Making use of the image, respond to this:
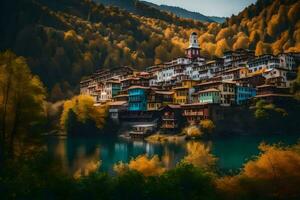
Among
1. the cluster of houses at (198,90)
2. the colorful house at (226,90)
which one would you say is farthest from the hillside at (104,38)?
the colorful house at (226,90)

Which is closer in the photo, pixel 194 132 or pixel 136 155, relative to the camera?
pixel 136 155

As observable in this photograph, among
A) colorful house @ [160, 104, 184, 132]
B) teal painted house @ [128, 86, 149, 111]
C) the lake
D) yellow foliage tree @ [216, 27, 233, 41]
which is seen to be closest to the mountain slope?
yellow foliage tree @ [216, 27, 233, 41]

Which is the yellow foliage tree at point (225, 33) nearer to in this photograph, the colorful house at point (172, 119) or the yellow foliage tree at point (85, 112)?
the yellow foliage tree at point (85, 112)

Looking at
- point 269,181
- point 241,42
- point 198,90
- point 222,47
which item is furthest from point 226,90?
point 222,47

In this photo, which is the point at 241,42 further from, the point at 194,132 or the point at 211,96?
the point at 194,132

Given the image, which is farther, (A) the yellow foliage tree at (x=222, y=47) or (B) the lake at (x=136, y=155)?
(A) the yellow foliage tree at (x=222, y=47)
